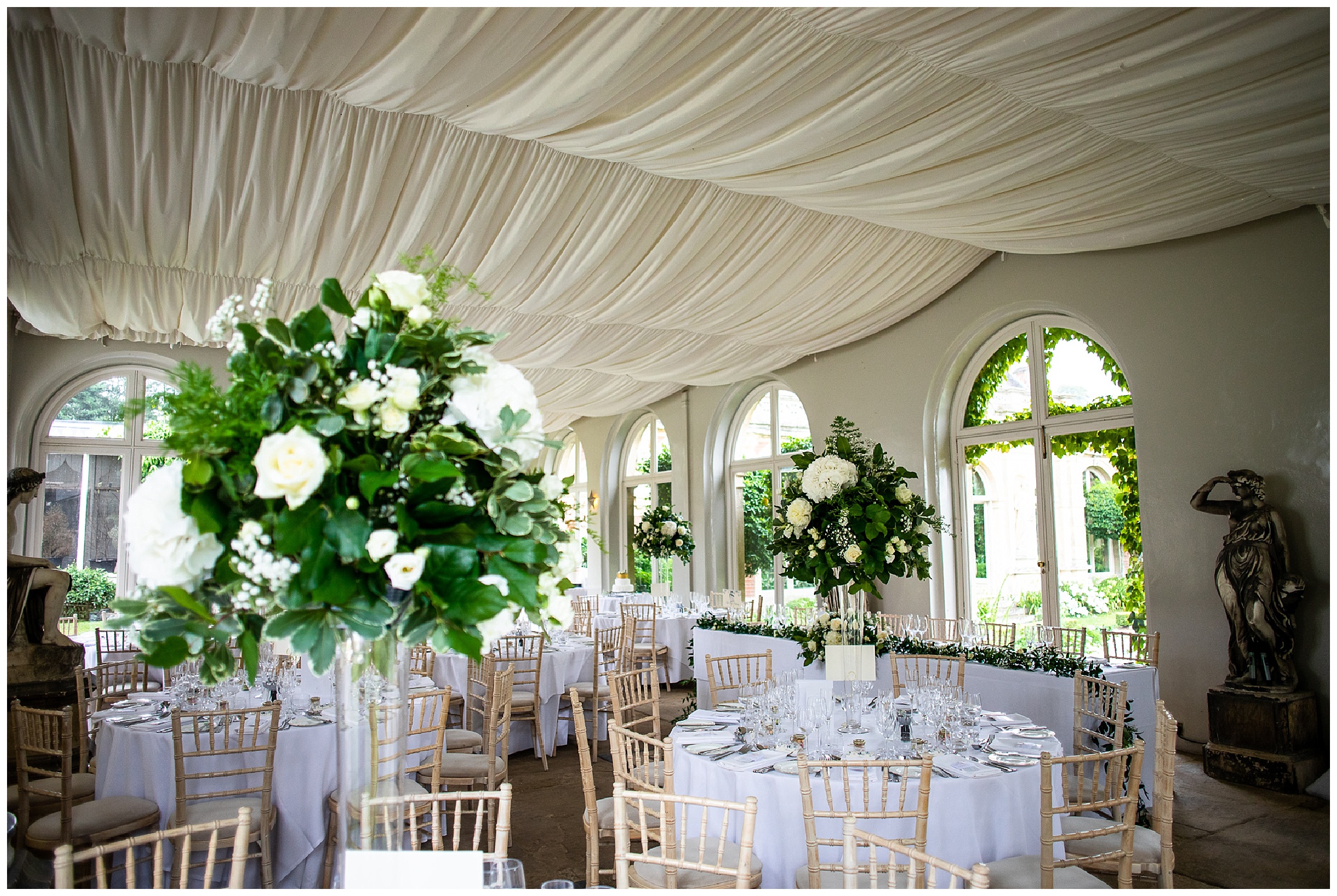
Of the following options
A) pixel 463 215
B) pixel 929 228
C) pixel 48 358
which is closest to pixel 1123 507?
pixel 929 228

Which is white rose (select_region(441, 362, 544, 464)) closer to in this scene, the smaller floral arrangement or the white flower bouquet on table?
the white flower bouquet on table

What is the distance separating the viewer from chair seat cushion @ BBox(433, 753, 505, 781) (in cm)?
495

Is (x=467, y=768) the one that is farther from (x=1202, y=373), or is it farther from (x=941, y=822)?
(x=1202, y=373)

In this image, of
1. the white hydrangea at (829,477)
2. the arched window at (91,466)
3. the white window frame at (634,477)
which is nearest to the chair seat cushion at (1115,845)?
the white hydrangea at (829,477)

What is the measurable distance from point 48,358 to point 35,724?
327 inches

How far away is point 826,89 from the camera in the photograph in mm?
4473

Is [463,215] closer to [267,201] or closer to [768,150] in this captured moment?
[267,201]

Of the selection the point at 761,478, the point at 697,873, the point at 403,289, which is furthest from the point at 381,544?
the point at 761,478

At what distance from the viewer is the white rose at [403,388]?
4.46 feet

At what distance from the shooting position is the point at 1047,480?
8.32 meters

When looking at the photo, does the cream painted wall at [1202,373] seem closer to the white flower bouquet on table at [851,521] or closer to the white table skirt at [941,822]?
the white flower bouquet on table at [851,521]

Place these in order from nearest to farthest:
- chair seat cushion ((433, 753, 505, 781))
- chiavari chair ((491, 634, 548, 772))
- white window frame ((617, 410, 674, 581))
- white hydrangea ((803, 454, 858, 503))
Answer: white hydrangea ((803, 454, 858, 503)) → chair seat cushion ((433, 753, 505, 781)) → chiavari chair ((491, 634, 548, 772)) → white window frame ((617, 410, 674, 581))

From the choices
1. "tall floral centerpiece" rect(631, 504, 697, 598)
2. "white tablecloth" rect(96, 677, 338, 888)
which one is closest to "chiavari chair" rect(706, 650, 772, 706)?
"white tablecloth" rect(96, 677, 338, 888)

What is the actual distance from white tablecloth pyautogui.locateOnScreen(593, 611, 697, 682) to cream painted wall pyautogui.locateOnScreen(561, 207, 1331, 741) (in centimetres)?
395
